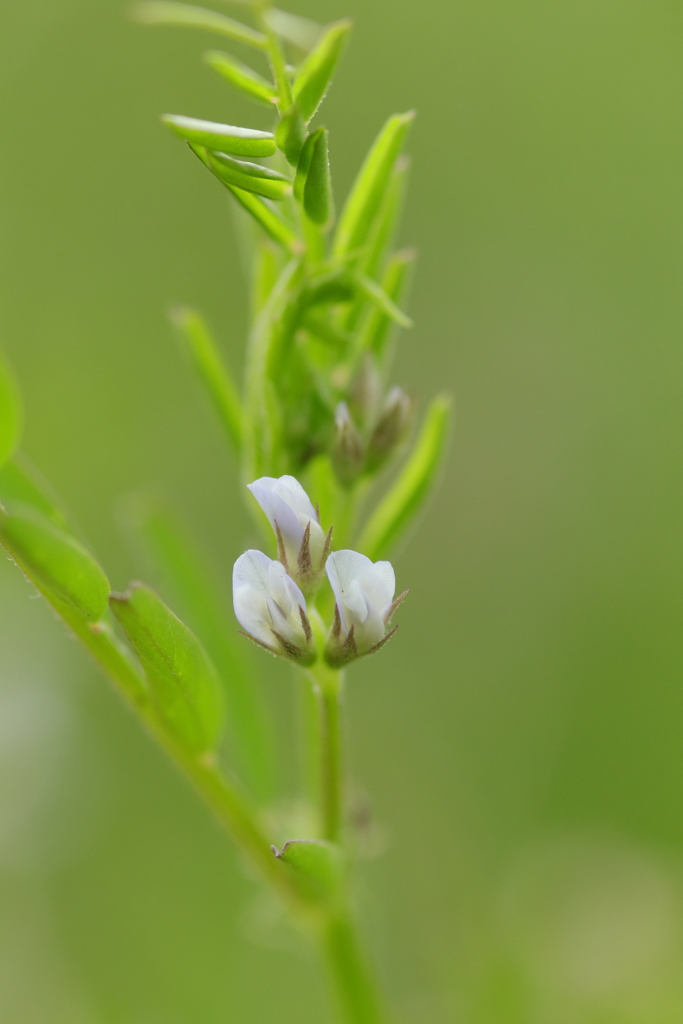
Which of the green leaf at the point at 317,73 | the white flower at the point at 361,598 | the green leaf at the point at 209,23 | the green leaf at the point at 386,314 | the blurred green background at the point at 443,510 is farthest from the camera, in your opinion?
the blurred green background at the point at 443,510

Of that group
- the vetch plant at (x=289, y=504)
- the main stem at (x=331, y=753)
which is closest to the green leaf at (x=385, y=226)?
the vetch plant at (x=289, y=504)

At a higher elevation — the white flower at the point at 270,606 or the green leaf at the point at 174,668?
the white flower at the point at 270,606

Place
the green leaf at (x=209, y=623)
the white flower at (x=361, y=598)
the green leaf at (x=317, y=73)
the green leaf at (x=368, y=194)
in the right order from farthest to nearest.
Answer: the green leaf at (x=209, y=623), the green leaf at (x=368, y=194), the green leaf at (x=317, y=73), the white flower at (x=361, y=598)

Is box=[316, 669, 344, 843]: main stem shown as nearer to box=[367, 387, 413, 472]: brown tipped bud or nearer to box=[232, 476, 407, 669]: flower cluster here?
box=[232, 476, 407, 669]: flower cluster

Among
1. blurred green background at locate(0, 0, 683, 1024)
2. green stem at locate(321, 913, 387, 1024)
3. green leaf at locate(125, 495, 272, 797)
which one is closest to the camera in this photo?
green stem at locate(321, 913, 387, 1024)

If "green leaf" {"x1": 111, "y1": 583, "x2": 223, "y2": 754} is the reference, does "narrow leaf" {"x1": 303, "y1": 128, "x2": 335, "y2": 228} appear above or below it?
above

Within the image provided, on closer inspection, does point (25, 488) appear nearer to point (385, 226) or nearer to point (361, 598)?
point (361, 598)

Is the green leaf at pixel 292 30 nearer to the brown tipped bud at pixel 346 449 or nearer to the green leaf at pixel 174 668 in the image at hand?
the brown tipped bud at pixel 346 449

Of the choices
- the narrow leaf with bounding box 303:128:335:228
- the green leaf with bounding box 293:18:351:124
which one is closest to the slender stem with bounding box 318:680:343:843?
the narrow leaf with bounding box 303:128:335:228

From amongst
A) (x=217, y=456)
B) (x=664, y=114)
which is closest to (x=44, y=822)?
(x=217, y=456)
